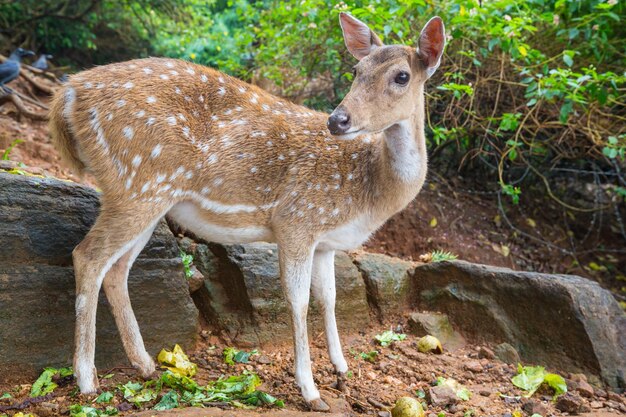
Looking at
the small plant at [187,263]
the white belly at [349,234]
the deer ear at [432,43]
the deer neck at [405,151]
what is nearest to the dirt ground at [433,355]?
the small plant at [187,263]

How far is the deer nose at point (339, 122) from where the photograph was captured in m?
3.21

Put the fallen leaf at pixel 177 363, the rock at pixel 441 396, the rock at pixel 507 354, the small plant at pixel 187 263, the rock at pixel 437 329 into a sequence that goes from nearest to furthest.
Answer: the rock at pixel 441 396
the fallen leaf at pixel 177 363
the small plant at pixel 187 263
the rock at pixel 507 354
the rock at pixel 437 329

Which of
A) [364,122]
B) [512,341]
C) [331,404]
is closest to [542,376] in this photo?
[512,341]

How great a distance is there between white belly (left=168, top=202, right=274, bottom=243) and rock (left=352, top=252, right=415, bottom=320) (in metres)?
1.61

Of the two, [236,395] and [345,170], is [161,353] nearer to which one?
[236,395]

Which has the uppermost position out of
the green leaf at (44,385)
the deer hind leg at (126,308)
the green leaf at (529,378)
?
the deer hind leg at (126,308)

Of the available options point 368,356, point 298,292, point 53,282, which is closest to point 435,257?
point 368,356

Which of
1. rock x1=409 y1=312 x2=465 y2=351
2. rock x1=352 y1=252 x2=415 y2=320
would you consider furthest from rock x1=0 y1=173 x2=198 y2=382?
rock x1=409 y1=312 x2=465 y2=351

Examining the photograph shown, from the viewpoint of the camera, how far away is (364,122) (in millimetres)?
3326

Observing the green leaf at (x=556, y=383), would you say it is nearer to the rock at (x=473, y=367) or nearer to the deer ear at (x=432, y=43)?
the rock at (x=473, y=367)

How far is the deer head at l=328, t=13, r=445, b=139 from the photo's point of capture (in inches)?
130

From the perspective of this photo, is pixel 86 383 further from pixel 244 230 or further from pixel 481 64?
pixel 481 64

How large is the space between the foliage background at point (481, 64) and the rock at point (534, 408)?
253 cm

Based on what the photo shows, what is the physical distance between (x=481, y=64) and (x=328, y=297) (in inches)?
138
